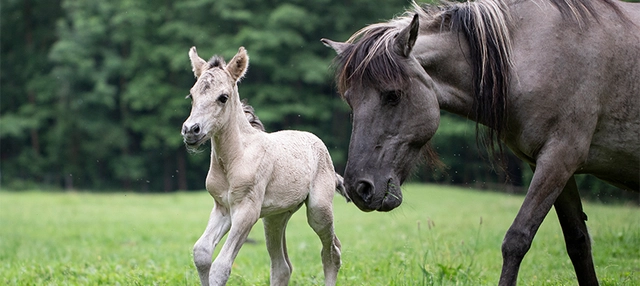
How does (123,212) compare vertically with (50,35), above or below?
above

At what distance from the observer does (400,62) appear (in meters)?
4.23

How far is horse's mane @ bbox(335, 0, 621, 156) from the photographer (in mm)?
4227

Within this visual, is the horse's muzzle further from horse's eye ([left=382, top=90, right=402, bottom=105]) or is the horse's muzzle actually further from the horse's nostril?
the horse's nostril

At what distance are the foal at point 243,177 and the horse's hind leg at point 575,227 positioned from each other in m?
1.72

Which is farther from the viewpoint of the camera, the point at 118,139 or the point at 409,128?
the point at 118,139

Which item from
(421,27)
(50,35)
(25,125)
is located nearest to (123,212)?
(421,27)

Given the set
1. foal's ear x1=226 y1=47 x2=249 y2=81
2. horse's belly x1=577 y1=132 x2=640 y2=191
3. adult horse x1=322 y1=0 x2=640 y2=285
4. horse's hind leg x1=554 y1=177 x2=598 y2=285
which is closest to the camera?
adult horse x1=322 y1=0 x2=640 y2=285

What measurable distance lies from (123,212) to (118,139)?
57.8 ft

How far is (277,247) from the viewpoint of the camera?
5203 mm

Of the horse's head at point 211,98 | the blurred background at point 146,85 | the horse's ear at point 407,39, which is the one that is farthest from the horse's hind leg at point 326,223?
the blurred background at point 146,85

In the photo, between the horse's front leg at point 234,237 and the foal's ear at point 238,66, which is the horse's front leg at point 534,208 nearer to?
the horse's front leg at point 234,237

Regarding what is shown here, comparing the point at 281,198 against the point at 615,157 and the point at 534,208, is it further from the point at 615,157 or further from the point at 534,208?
the point at 615,157

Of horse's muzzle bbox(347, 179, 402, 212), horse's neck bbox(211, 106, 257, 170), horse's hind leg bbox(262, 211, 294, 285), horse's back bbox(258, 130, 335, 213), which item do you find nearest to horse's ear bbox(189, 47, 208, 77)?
horse's neck bbox(211, 106, 257, 170)

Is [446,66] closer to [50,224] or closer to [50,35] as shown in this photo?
[50,224]
